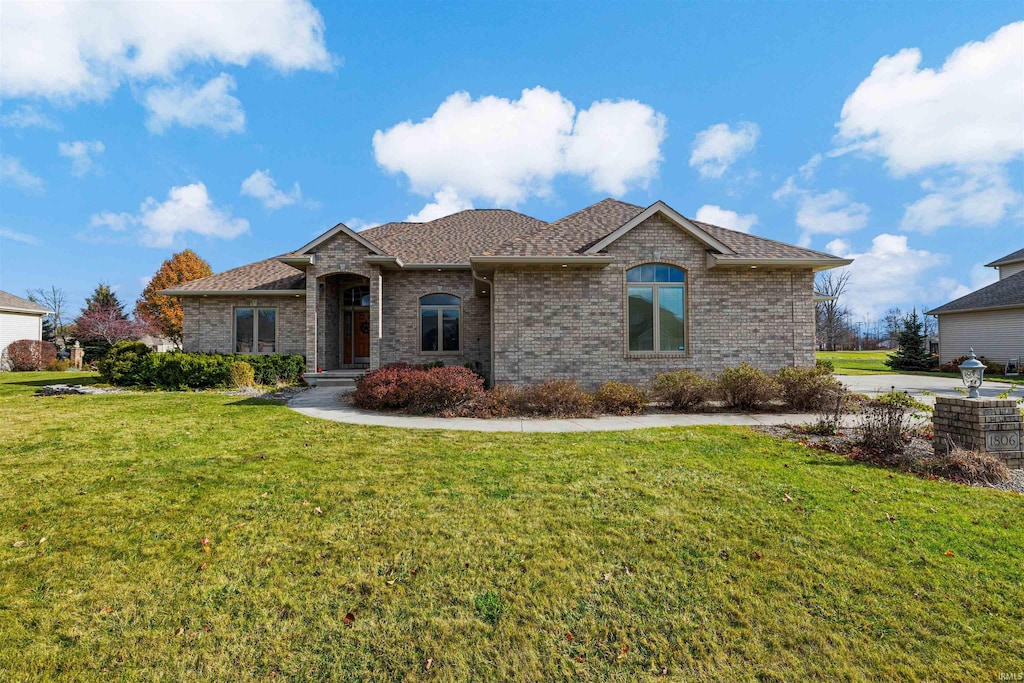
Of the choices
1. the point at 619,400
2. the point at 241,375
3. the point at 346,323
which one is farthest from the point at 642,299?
the point at 241,375

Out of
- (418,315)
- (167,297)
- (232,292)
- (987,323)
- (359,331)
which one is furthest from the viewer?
(167,297)

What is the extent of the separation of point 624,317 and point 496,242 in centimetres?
776

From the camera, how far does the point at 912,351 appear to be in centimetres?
2741

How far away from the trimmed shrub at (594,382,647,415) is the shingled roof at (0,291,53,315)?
3293 centimetres

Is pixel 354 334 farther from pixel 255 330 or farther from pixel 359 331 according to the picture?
pixel 255 330

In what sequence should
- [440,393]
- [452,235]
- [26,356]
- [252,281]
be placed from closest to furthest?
[440,393]
[252,281]
[452,235]
[26,356]

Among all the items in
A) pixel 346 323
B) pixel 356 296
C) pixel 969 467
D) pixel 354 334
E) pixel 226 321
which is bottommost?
pixel 969 467

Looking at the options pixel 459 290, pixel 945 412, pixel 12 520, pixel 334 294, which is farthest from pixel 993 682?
pixel 334 294

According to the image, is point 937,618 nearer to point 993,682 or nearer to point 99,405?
point 993,682

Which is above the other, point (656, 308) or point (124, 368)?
point (656, 308)

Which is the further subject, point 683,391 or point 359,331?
point 359,331

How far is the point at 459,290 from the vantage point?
640 inches

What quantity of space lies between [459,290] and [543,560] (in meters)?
13.5

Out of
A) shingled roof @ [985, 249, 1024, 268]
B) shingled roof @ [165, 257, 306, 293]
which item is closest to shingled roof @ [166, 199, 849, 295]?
shingled roof @ [165, 257, 306, 293]
